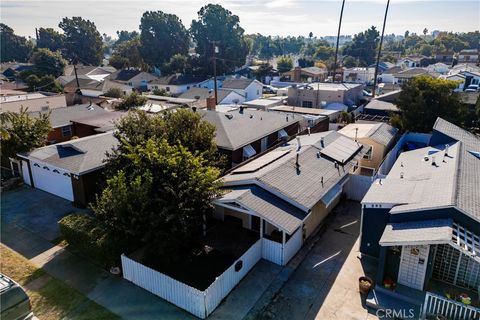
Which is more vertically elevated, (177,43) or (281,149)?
(177,43)

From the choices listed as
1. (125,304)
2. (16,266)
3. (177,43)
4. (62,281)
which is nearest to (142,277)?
(125,304)

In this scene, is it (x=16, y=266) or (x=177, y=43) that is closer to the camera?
(x=16, y=266)

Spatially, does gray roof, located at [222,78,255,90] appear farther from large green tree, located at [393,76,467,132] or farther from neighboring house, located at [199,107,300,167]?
large green tree, located at [393,76,467,132]

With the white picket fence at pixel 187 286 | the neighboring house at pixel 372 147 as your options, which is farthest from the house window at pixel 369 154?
the white picket fence at pixel 187 286

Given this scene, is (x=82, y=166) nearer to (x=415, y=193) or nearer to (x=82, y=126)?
(x=82, y=126)

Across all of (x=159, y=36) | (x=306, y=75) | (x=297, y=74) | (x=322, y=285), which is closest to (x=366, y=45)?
(x=306, y=75)
